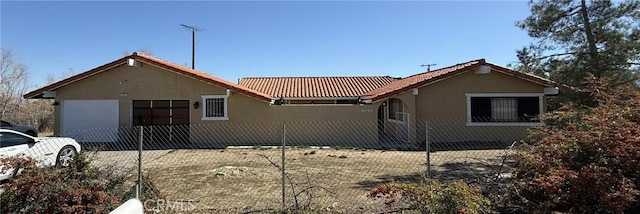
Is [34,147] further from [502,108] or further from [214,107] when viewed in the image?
[502,108]

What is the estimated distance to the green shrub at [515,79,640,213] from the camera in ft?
12.9

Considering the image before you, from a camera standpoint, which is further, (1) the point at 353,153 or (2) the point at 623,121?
(1) the point at 353,153

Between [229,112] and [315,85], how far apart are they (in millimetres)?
7408

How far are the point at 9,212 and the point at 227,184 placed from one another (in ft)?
13.3

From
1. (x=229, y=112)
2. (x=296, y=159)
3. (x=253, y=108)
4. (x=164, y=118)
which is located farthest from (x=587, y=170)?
(x=164, y=118)

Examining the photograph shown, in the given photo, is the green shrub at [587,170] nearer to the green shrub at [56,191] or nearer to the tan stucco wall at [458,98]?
the green shrub at [56,191]

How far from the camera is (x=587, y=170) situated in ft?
13.4

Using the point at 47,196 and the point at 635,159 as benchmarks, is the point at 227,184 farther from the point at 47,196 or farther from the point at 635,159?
the point at 635,159

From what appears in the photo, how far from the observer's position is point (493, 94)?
16812mm

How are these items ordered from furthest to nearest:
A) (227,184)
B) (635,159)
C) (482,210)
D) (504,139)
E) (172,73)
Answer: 1. (172,73)
2. (504,139)
3. (227,184)
4. (482,210)
5. (635,159)

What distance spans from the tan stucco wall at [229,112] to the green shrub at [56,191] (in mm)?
12511

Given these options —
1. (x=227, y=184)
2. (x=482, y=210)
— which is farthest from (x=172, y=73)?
(x=482, y=210)

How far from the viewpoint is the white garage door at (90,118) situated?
1784 cm

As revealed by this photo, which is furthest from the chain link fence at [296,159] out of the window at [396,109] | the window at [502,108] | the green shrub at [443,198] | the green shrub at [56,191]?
the green shrub at [443,198]
